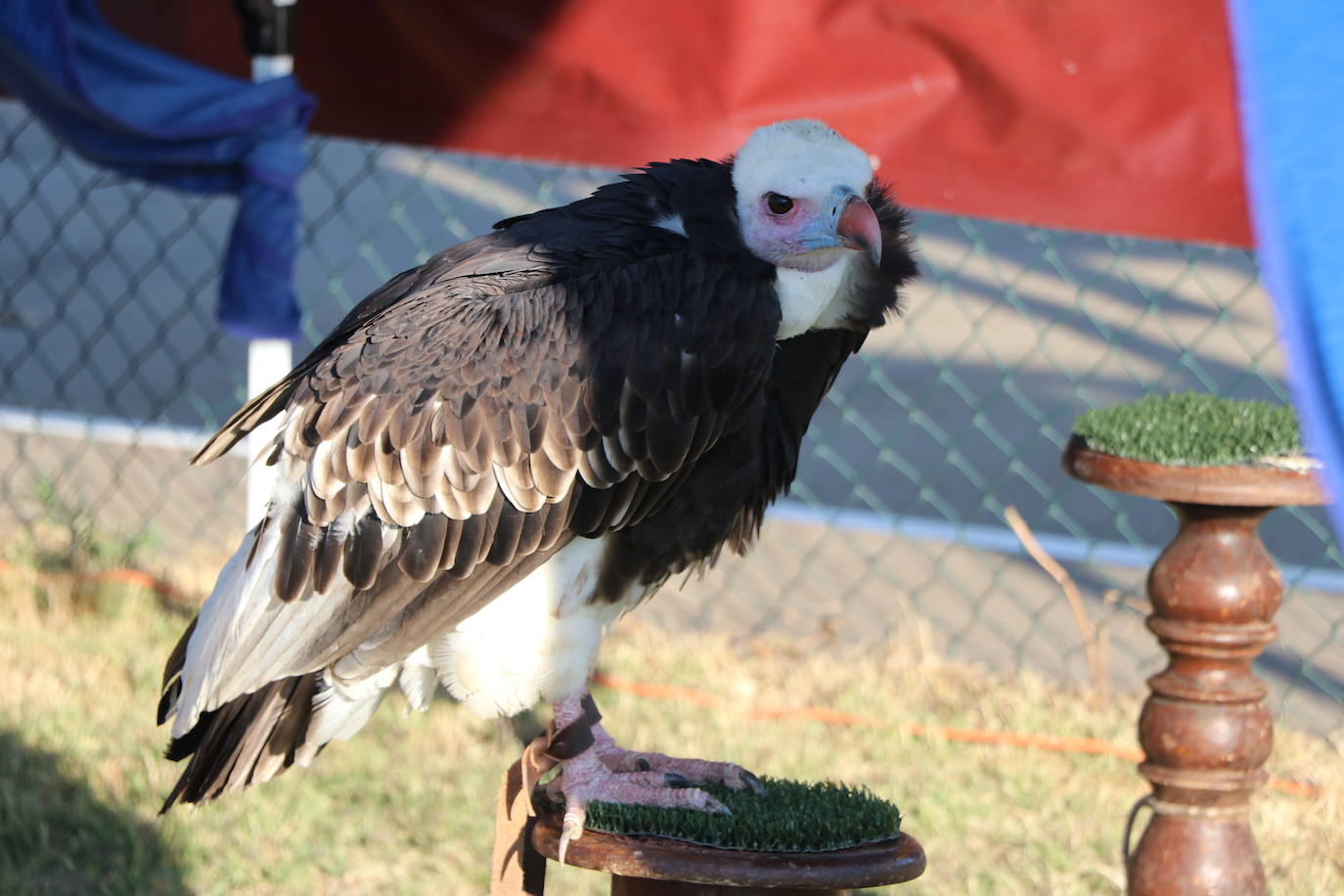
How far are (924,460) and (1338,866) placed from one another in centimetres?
286

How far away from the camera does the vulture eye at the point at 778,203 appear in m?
2.25

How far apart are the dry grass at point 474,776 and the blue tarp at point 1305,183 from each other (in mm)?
2458

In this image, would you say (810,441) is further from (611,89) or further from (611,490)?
(611,490)

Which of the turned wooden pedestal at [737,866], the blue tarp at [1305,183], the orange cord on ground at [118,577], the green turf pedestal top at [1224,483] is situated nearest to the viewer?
the blue tarp at [1305,183]

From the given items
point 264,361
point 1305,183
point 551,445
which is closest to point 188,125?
point 264,361

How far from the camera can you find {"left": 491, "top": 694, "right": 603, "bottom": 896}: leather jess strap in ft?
7.48

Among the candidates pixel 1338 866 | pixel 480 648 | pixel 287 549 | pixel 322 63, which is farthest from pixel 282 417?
pixel 1338 866

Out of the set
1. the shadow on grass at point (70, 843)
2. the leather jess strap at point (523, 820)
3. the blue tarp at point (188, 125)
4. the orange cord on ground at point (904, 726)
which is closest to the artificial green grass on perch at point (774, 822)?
the leather jess strap at point (523, 820)

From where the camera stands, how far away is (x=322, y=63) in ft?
12.9

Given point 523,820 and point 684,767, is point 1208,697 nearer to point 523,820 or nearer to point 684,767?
point 684,767

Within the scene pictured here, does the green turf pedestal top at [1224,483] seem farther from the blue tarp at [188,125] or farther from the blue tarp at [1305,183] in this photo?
the blue tarp at [188,125]

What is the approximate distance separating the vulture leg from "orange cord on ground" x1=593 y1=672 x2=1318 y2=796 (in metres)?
1.60

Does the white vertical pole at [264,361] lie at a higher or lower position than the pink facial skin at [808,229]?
lower

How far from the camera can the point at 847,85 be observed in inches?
142
